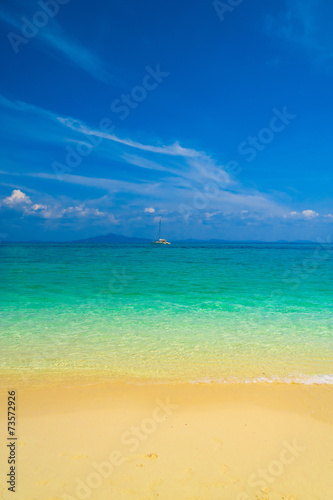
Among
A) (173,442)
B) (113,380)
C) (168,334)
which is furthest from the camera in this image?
(168,334)

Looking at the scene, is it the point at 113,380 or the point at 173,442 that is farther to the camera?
the point at 113,380

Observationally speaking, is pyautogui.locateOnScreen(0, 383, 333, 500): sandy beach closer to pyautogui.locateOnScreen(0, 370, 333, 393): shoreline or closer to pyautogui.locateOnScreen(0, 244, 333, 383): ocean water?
pyautogui.locateOnScreen(0, 370, 333, 393): shoreline

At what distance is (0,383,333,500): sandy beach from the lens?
329 cm

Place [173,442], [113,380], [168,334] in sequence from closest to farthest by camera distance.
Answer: [173,442] < [113,380] < [168,334]

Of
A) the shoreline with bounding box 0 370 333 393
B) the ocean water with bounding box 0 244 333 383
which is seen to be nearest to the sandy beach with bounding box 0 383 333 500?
the shoreline with bounding box 0 370 333 393

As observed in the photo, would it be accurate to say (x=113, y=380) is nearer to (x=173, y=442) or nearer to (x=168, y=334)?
(x=173, y=442)

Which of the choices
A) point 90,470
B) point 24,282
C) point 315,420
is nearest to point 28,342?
point 90,470

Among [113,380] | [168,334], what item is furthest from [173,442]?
[168,334]

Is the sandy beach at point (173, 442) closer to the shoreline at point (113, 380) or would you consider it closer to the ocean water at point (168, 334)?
the shoreline at point (113, 380)

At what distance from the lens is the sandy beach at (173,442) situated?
3287mm

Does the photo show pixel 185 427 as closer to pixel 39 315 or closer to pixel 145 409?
pixel 145 409

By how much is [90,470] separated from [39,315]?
8575mm

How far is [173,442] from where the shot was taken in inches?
159

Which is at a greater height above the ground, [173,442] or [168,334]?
[173,442]
